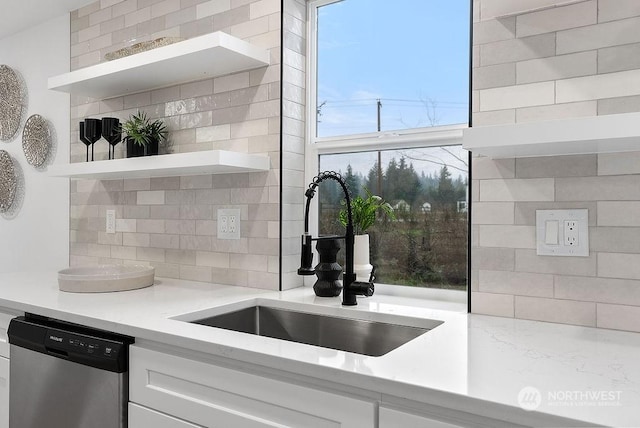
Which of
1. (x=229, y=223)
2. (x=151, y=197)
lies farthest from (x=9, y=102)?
(x=229, y=223)

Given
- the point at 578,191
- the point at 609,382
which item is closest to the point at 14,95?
the point at 578,191

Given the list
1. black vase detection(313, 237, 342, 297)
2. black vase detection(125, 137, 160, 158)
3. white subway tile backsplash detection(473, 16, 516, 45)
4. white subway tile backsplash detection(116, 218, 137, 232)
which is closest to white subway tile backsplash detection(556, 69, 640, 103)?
white subway tile backsplash detection(473, 16, 516, 45)

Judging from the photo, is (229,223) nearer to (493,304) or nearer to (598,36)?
(493,304)

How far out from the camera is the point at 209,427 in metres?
1.32

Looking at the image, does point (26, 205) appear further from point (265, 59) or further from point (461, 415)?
point (461, 415)

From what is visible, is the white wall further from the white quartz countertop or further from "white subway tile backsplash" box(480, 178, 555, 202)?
"white subway tile backsplash" box(480, 178, 555, 202)

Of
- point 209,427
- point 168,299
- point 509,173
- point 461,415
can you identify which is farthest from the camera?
point 168,299

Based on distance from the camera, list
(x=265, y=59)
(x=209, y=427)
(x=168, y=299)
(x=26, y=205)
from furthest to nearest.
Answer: (x=26, y=205), (x=265, y=59), (x=168, y=299), (x=209, y=427)

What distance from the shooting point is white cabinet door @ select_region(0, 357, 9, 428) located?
1.90 meters

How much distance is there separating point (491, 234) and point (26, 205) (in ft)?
9.29

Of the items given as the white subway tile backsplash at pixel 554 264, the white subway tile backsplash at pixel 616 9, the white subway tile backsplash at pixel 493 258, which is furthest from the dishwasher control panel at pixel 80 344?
the white subway tile backsplash at pixel 616 9

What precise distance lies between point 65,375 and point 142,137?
1.08 m

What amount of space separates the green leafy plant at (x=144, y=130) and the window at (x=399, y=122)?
726 millimetres

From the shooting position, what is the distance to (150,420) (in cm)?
145
